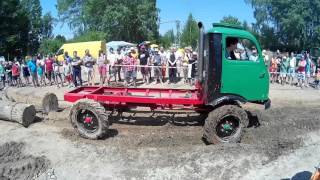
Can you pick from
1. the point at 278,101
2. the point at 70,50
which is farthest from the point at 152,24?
the point at 278,101

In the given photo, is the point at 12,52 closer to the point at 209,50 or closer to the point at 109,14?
the point at 109,14

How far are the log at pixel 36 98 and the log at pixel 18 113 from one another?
3.04ft

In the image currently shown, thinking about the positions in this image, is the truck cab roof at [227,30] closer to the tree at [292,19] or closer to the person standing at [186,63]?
the person standing at [186,63]

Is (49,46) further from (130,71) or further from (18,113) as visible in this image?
(18,113)

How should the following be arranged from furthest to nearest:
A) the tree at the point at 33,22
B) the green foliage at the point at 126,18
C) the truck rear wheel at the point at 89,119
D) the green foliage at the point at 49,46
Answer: the tree at the point at 33,22 < the green foliage at the point at 49,46 < the green foliage at the point at 126,18 < the truck rear wheel at the point at 89,119

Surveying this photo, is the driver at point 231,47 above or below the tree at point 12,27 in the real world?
below

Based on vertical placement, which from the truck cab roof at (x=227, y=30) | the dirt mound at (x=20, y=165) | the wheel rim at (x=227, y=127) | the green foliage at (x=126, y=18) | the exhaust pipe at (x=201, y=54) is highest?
the green foliage at (x=126, y=18)

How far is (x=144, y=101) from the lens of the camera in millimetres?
10812

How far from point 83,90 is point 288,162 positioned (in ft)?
20.5

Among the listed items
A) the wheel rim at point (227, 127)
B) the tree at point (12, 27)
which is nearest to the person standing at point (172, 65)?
the wheel rim at point (227, 127)

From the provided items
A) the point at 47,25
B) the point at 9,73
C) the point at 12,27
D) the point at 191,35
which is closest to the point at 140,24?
the point at 191,35

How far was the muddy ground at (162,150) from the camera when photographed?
844 centimetres

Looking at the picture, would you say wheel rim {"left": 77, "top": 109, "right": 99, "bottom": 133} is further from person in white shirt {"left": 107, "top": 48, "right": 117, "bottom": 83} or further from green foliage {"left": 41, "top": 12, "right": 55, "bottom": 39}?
green foliage {"left": 41, "top": 12, "right": 55, "bottom": 39}

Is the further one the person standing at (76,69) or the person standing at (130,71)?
the person standing at (130,71)
